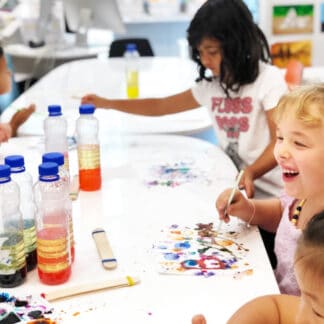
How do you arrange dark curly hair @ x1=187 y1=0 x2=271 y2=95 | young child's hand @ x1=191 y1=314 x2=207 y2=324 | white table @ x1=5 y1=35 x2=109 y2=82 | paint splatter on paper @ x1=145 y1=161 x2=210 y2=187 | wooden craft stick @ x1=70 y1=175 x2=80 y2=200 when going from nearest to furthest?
young child's hand @ x1=191 y1=314 x2=207 y2=324 < wooden craft stick @ x1=70 y1=175 x2=80 y2=200 < paint splatter on paper @ x1=145 y1=161 x2=210 y2=187 < dark curly hair @ x1=187 y1=0 x2=271 y2=95 < white table @ x1=5 y1=35 x2=109 y2=82

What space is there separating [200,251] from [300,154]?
0.94ft

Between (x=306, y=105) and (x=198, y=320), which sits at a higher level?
(x=306, y=105)

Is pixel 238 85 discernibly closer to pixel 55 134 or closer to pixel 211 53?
pixel 211 53

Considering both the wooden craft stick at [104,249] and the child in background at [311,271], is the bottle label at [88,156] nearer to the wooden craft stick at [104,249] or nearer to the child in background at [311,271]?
the wooden craft stick at [104,249]

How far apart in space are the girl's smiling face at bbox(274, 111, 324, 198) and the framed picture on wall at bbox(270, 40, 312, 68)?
2540 mm

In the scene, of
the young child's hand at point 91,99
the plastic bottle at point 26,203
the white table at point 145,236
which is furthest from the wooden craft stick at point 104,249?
the young child's hand at point 91,99

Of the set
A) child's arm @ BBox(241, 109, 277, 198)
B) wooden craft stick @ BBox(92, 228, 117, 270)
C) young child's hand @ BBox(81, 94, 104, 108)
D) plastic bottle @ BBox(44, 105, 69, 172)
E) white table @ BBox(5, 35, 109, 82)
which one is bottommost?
white table @ BBox(5, 35, 109, 82)

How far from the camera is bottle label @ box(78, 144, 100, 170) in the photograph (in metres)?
1.52

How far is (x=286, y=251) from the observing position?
130 cm

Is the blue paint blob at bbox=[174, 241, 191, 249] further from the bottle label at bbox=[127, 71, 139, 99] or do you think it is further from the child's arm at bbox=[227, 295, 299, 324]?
the bottle label at bbox=[127, 71, 139, 99]

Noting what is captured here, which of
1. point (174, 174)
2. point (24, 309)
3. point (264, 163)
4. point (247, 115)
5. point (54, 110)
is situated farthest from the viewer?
point (247, 115)

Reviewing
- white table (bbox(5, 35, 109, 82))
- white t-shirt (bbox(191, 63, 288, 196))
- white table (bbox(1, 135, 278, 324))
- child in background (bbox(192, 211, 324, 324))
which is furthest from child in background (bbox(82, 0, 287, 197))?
white table (bbox(5, 35, 109, 82))

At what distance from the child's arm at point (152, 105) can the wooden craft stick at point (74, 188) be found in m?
0.53

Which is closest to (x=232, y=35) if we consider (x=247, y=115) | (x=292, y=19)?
(x=247, y=115)
